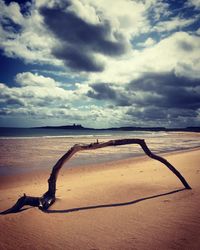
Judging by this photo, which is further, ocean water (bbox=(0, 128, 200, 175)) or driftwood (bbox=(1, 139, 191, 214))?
ocean water (bbox=(0, 128, 200, 175))

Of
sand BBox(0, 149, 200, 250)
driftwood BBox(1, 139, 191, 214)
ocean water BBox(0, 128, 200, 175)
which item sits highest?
driftwood BBox(1, 139, 191, 214)

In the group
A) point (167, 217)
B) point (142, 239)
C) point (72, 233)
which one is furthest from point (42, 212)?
point (167, 217)

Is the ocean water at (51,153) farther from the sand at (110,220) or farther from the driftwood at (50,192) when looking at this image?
the driftwood at (50,192)

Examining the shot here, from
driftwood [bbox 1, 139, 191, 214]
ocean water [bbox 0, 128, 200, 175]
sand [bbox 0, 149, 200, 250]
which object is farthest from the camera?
ocean water [bbox 0, 128, 200, 175]

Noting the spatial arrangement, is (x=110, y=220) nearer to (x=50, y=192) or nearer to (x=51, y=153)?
(x=50, y=192)

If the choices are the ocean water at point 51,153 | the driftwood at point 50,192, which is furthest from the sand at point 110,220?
the ocean water at point 51,153

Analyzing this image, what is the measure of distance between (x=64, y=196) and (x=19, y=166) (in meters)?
8.12

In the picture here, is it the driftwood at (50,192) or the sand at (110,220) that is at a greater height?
the driftwood at (50,192)

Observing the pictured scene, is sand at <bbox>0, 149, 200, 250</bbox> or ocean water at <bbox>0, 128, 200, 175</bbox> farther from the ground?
sand at <bbox>0, 149, 200, 250</bbox>

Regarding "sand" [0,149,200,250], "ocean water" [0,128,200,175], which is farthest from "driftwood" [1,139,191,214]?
"ocean water" [0,128,200,175]

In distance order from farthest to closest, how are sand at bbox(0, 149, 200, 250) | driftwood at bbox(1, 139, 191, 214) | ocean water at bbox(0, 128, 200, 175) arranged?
ocean water at bbox(0, 128, 200, 175), driftwood at bbox(1, 139, 191, 214), sand at bbox(0, 149, 200, 250)

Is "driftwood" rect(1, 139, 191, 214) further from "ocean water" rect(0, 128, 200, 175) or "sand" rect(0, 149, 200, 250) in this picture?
"ocean water" rect(0, 128, 200, 175)

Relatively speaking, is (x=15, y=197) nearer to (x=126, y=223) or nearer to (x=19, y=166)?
(x=126, y=223)

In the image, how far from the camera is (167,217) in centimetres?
529
